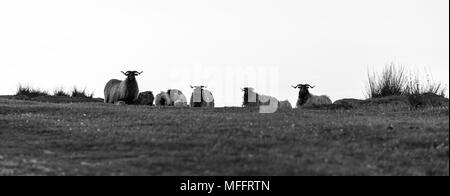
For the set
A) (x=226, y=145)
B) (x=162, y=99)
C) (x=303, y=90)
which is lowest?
(x=226, y=145)

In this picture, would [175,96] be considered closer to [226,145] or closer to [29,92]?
[29,92]

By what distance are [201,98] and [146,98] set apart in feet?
14.1

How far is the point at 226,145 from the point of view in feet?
66.1

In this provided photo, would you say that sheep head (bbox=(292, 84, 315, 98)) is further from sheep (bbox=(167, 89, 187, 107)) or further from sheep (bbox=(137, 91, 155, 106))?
sheep (bbox=(137, 91, 155, 106))

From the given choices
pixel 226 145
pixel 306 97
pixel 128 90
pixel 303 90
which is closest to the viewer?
pixel 226 145

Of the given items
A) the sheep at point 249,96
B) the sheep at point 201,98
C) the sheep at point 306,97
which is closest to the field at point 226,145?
the sheep at point 306,97

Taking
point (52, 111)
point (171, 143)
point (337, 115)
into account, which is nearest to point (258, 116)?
point (337, 115)

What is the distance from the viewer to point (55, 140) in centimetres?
2323

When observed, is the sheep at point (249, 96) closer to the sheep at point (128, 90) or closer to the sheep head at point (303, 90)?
the sheep head at point (303, 90)

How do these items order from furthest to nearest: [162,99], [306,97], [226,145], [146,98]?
[146,98] → [162,99] → [306,97] → [226,145]

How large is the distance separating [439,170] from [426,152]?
154 centimetres

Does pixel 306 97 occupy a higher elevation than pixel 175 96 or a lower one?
lower

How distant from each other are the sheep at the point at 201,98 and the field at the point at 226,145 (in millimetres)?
18409

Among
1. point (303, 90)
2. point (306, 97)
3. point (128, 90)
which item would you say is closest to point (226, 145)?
point (128, 90)
